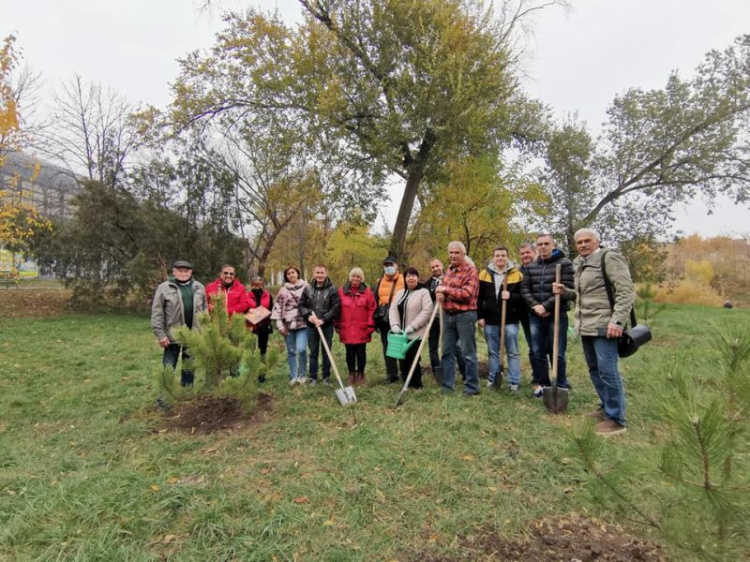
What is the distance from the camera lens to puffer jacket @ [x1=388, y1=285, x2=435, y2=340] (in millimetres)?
5359

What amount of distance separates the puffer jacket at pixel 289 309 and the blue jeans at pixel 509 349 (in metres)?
2.64

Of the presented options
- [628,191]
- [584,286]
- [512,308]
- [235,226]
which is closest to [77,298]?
[235,226]

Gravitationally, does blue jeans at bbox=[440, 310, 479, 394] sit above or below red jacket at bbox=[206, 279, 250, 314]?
below

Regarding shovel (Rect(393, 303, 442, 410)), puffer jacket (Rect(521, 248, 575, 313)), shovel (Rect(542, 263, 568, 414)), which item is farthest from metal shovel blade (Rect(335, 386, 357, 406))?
puffer jacket (Rect(521, 248, 575, 313))

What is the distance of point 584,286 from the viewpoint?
13.1 ft

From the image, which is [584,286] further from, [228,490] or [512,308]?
[228,490]

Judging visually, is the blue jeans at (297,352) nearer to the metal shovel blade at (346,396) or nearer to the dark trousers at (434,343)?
the metal shovel blade at (346,396)

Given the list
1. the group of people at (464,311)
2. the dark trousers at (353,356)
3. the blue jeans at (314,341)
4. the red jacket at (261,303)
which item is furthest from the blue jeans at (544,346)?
the red jacket at (261,303)

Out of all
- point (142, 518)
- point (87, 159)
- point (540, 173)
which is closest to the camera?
point (142, 518)

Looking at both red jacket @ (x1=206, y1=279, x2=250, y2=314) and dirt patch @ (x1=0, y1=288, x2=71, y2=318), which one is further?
dirt patch @ (x1=0, y1=288, x2=71, y2=318)

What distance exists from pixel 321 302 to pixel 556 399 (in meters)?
3.26

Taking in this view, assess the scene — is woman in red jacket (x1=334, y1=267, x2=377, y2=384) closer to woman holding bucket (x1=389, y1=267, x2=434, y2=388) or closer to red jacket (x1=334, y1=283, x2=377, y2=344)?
red jacket (x1=334, y1=283, x2=377, y2=344)

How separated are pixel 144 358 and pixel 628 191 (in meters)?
19.1

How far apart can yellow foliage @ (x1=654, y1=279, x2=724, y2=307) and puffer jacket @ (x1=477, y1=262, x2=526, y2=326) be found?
19781 millimetres
